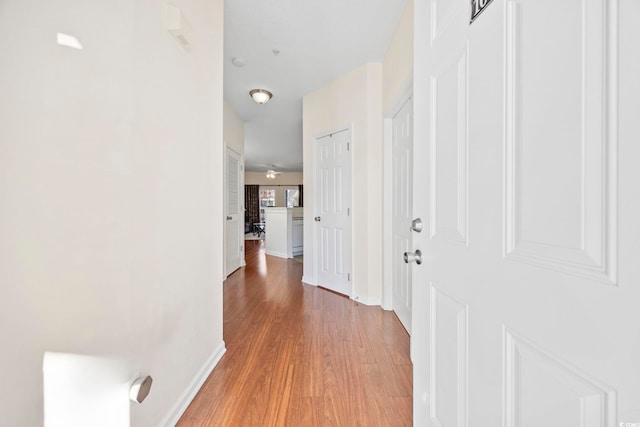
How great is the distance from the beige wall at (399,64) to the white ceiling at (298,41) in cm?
9

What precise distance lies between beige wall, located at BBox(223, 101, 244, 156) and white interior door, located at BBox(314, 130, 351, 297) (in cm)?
145

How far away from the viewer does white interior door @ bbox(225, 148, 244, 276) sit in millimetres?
3936

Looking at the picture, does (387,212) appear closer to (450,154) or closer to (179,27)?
(450,154)

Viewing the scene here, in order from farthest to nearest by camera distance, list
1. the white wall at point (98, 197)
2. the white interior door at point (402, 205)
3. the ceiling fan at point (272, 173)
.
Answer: the ceiling fan at point (272, 173)
the white interior door at point (402, 205)
the white wall at point (98, 197)

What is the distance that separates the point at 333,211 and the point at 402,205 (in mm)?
1059

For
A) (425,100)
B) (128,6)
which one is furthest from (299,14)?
(425,100)

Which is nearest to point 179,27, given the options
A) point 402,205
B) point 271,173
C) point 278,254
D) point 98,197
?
point 98,197

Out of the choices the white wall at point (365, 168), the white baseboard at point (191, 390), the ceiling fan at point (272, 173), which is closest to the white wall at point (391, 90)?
the white wall at point (365, 168)

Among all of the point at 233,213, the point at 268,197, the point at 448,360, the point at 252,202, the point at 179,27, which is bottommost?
the point at 448,360

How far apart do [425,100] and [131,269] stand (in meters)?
1.22

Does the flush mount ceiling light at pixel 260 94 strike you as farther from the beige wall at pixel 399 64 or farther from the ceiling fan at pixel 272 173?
the ceiling fan at pixel 272 173

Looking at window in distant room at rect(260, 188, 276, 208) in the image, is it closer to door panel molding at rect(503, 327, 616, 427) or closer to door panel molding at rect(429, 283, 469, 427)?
door panel molding at rect(429, 283, 469, 427)

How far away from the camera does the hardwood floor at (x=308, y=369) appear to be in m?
1.24

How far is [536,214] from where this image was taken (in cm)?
49
